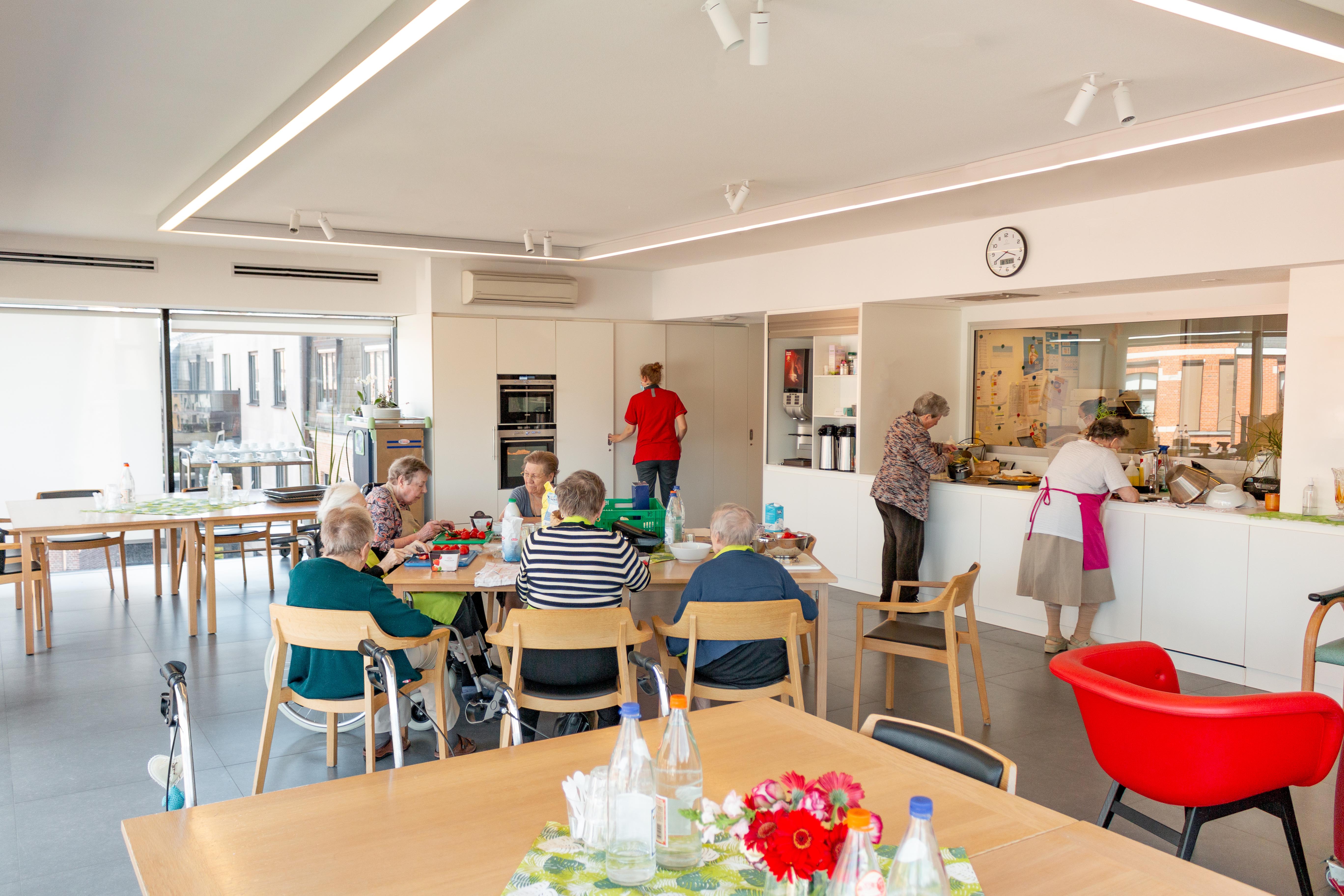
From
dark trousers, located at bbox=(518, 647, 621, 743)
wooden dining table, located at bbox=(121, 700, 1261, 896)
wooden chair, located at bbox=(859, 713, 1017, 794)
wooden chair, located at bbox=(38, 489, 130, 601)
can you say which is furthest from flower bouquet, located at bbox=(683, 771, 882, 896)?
wooden chair, located at bbox=(38, 489, 130, 601)

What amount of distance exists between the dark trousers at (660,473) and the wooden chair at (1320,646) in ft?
17.9

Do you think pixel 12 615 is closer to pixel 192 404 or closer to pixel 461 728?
pixel 192 404

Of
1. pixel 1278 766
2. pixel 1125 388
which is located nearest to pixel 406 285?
pixel 1125 388

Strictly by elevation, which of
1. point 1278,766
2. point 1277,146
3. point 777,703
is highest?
point 1277,146

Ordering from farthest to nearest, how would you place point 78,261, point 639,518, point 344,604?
point 78,261 → point 639,518 → point 344,604

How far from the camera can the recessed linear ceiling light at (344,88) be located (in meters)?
2.61

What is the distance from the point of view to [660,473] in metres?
8.75

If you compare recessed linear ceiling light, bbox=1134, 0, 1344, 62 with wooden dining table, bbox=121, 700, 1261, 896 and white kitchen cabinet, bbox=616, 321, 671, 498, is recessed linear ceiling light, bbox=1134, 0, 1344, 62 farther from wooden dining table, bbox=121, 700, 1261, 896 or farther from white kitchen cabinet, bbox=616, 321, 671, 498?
white kitchen cabinet, bbox=616, 321, 671, 498

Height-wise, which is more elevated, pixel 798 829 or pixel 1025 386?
pixel 1025 386

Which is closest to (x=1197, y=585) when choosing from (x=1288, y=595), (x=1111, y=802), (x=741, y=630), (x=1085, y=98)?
(x=1288, y=595)

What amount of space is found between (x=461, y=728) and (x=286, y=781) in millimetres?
777

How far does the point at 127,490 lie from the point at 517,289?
11.4ft

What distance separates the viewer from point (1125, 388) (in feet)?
20.3

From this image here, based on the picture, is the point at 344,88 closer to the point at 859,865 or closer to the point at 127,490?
the point at 859,865
